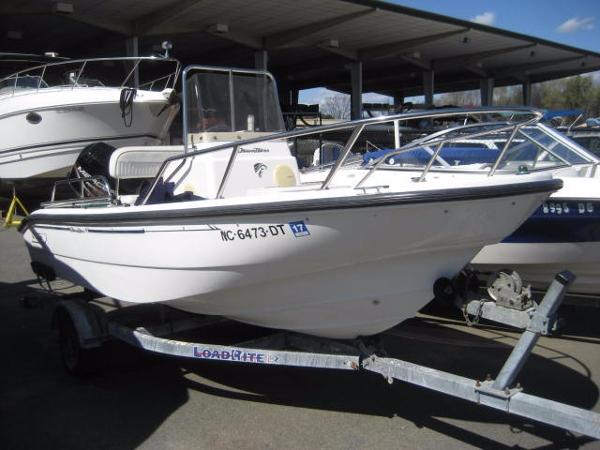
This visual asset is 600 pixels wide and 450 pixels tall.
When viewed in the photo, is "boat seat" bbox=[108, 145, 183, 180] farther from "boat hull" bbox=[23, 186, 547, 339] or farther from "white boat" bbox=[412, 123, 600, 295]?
"white boat" bbox=[412, 123, 600, 295]

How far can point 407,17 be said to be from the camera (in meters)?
24.8

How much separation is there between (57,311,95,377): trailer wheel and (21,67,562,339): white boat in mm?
419

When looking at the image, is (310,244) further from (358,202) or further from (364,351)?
(364,351)

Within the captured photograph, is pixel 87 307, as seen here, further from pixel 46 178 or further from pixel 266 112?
pixel 46 178

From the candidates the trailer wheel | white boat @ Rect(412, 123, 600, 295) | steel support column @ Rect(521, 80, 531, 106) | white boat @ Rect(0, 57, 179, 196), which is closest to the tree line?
steel support column @ Rect(521, 80, 531, 106)

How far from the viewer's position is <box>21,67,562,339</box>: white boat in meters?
3.17

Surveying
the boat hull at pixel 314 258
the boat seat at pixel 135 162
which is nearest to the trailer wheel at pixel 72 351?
Result: the boat hull at pixel 314 258

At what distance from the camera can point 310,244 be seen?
3250mm

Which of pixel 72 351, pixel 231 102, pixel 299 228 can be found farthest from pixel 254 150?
pixel 72 351

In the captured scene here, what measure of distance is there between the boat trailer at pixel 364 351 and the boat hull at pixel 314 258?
184 millimetres

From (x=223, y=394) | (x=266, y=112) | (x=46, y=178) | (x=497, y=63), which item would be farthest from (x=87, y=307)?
(x=497, y=63)

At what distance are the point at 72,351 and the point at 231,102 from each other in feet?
7.62

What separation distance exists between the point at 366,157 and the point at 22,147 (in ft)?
20.5

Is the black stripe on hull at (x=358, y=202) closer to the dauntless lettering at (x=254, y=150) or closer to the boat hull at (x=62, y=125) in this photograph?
the dauntless lettering at (x=254, y=150)
